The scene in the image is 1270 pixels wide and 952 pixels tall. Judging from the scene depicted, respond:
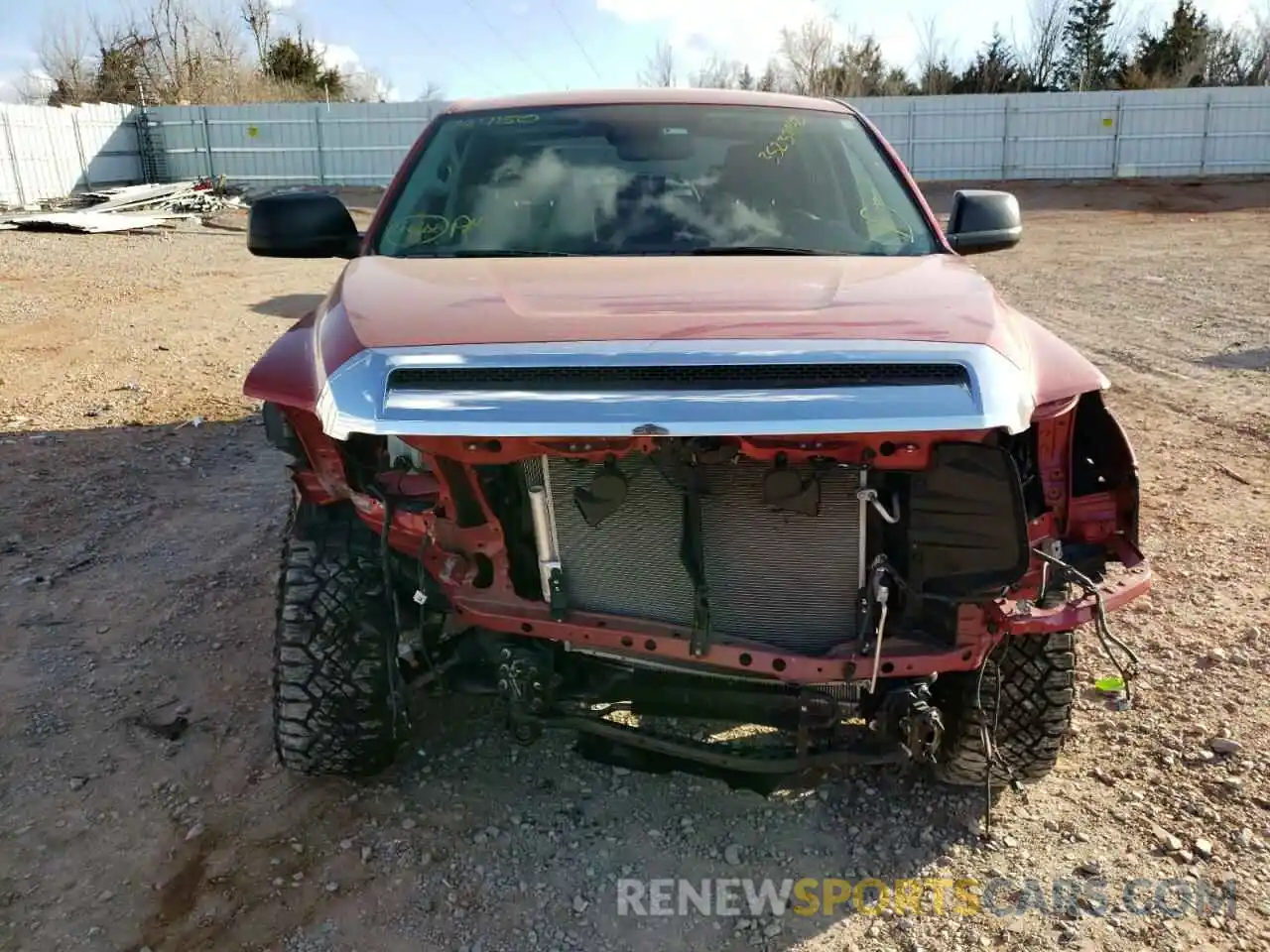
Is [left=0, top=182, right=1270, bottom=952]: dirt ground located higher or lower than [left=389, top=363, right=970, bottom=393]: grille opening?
lower

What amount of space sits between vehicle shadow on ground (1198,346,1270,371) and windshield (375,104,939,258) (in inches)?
199

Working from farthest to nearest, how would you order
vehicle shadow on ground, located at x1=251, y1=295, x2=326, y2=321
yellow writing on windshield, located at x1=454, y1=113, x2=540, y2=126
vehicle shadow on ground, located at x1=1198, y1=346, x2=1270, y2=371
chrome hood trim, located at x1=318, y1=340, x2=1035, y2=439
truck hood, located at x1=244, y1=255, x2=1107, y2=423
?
vehicle shadow on ground, located at x1=251, y1=295, x2=326, y2=321
vehicle shadow on ground, located at x1=1198, y1=346, x2=1270, y2=371
yellow writing on windshield, located at x1=454, y1=113, x2=540, y2=126
truck hood, located at x1=244, y1=255, x2=1107, y2=423
chrome hood trim, located at x1=318, y1=340, x2=1035, y2=439

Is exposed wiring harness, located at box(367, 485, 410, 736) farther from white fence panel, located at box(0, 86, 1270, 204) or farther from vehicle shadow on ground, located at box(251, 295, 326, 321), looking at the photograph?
white fence panel, located at box(0, 86, 1270, 204)

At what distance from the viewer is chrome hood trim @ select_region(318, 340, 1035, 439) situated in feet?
6.59

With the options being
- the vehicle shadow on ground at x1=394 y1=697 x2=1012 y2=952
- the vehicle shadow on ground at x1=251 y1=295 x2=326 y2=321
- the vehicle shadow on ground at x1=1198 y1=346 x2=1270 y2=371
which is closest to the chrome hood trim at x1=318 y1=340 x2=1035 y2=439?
the vehicle shadow on ground at x1=394 y1=697 x2=1012 y2=952

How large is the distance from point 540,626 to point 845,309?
0.99 meters

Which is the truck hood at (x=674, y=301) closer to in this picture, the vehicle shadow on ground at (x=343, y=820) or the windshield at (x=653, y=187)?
the windshield at (x=653, y=187)

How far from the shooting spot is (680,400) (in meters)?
2.05

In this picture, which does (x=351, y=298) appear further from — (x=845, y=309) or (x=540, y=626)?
(x=845, y=309)

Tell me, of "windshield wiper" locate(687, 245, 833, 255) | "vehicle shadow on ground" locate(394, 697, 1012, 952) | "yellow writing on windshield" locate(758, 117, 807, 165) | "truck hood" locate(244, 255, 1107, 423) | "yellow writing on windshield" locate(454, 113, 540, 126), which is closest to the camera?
"truck hood" locate(244, 255, 1107, 423)

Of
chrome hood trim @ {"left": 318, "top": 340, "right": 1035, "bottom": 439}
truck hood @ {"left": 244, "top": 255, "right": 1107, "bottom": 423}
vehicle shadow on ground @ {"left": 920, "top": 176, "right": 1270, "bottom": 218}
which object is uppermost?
truck hood @ {"left": 244, "top": 255, "right": 1107, "bottom": 423}

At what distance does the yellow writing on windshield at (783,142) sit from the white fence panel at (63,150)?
21575mm

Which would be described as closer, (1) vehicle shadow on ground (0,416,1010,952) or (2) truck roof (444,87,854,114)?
(1) vehicle shadow on ground (0,416,1010,952)

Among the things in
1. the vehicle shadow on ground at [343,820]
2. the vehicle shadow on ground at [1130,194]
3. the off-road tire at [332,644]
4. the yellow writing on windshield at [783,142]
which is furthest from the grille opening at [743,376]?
the vehicle shadow on ground at [1130,194]
